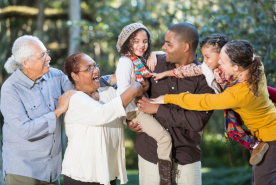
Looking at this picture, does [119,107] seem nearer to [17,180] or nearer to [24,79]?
[24,79]

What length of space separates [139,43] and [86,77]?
2.38 feet

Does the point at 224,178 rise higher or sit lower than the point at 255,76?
lower

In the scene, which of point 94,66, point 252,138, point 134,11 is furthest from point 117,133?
point 134,11

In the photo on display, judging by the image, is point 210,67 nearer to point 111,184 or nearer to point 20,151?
point 111,184

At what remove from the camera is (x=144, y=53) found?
124 inches

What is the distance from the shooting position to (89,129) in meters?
2.55

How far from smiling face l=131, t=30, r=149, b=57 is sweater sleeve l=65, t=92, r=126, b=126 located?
77cm

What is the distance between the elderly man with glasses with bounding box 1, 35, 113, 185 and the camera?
2562 millimetres

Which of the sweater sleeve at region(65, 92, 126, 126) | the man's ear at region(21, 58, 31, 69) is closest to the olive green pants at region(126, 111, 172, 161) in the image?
the sweater sleeve at region(65, 92, 126, 126)

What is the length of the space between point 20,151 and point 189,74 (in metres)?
1.77

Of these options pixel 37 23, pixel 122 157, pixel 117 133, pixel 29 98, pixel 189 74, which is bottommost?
pixel 122 157

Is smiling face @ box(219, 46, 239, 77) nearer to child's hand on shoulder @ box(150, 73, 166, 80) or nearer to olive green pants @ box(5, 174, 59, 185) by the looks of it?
child's hand on shoulder @ box(150, 73, 166, 80)

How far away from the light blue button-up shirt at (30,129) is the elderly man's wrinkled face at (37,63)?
7 cm

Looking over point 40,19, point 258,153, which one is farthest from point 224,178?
point 40,19
